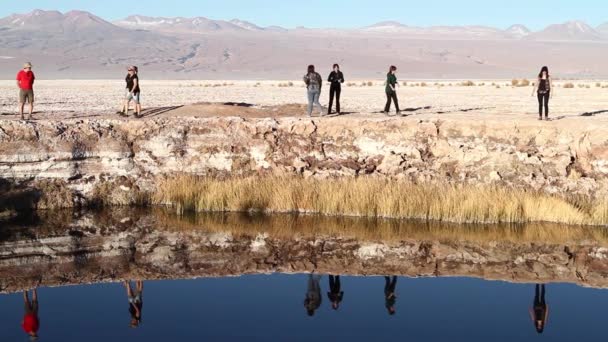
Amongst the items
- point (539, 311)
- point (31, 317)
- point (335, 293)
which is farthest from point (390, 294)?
point (31, 317)

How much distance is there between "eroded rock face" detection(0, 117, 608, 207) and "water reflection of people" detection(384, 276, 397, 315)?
258 inches

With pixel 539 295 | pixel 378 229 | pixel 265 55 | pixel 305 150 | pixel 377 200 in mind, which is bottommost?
pixel 539 295

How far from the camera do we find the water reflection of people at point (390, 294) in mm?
13777

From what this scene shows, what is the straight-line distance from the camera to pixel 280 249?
1784 centimetres

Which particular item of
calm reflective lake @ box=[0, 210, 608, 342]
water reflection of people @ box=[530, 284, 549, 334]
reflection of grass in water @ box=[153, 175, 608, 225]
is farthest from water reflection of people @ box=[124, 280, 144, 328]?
reflection of grass in water @ box=[153, 175, 608, 225]

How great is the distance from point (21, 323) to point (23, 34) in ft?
630

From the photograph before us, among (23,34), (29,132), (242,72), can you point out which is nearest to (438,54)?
(242,72)

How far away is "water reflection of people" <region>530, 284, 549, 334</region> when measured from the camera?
42.4 ft

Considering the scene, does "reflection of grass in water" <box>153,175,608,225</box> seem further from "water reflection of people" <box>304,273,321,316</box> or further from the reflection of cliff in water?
"water reflection of people" <box>304,273,321,316</box>

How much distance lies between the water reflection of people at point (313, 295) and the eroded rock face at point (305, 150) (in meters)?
6.77

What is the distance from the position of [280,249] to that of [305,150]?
544 centimetres

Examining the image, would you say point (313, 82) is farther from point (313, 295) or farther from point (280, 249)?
point (313, 295)

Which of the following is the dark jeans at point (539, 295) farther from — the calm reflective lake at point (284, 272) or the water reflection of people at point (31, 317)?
the water reflection of people at point (31, 317)

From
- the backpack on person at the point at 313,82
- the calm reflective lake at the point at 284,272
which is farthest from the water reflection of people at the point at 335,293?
the backpack on person at the point at 313,82
